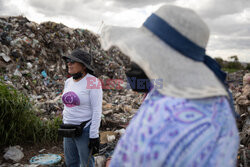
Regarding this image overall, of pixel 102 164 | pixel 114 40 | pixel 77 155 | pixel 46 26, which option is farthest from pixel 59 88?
pixel 114 40

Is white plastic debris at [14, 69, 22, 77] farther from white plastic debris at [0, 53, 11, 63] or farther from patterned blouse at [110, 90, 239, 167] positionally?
patterned blouse at [110, 90, 239, 167]

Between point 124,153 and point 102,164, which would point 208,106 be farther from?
point 102,164

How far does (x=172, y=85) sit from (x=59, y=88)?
23.8 ft

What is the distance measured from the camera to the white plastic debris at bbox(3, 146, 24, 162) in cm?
354

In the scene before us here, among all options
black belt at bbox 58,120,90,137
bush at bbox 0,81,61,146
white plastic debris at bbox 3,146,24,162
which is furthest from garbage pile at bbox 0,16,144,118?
black belt at bbox 58,120,90,137

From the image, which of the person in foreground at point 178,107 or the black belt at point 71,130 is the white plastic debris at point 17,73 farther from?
the person in foreground at point 178,107

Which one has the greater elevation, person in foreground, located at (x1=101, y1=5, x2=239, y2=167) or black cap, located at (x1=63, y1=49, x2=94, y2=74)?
black cap, located at (x1=63, y1=49, x2=94, y2=74)

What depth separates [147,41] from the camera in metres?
0.78

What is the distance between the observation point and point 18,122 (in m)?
3.78

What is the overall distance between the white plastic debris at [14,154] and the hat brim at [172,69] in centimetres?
365

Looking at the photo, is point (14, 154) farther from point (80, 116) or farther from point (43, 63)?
point (43, 63)

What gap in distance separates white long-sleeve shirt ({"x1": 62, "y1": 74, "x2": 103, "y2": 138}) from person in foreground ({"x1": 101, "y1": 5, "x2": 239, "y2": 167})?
64.2 inches

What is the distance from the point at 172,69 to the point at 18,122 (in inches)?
150

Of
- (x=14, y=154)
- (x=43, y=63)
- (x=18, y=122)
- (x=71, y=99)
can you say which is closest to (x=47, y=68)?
(x=43, y=63)
